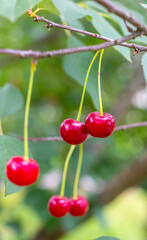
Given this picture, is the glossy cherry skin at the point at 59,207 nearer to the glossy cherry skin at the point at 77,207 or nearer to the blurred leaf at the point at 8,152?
the glossy cherry skin at the point at 77,207

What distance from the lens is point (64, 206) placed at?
3.86 feet

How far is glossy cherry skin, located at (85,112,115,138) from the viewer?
2.82ft

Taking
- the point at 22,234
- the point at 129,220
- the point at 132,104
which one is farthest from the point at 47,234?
the point at 129,220

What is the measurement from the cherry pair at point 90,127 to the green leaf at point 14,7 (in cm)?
38

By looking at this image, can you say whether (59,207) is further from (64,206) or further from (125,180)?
(125,180)

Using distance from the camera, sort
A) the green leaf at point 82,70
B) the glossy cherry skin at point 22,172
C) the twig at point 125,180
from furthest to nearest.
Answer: the twig at point 125,180
the green leaf at point 82,70
the glossy cherry skin at point 22,172

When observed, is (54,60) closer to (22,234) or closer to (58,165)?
(58,165)

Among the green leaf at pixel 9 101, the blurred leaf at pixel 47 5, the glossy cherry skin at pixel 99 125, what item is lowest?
the green leaf at pixel 9 101

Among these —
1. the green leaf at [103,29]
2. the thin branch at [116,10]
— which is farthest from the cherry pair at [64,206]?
the thin branch at [116,10]

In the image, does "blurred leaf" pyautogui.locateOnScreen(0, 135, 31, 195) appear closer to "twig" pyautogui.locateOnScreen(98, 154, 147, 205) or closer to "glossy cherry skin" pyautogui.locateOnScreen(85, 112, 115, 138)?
"glossy cherry skin" pyautogui.locateOnScreen(85, 112, 115, 138)

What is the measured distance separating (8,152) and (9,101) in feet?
1.92

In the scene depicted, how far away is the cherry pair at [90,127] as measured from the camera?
86 centimetres

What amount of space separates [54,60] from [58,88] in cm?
34

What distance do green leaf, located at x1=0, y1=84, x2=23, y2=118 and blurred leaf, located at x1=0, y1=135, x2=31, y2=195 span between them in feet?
1.52
